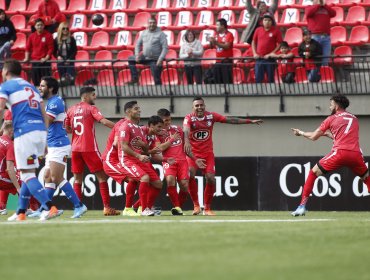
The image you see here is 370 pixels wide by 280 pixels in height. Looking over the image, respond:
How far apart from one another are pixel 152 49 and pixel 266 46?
2473 millimetres

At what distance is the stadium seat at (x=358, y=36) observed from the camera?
78.4 ft

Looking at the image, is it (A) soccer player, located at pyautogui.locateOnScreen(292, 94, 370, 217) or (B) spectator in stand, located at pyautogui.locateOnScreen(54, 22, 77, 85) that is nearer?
(A) soccer player, located at pyautogui.locateOnScreen(292, 94, 370, 217)

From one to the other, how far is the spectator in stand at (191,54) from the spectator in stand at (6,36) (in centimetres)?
400

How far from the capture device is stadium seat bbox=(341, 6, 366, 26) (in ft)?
79.9

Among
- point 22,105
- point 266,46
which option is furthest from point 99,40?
point 22,105

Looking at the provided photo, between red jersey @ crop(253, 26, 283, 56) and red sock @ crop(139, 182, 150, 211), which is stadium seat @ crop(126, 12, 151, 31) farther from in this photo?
red sock @ crop(139, 182, 150, 211)

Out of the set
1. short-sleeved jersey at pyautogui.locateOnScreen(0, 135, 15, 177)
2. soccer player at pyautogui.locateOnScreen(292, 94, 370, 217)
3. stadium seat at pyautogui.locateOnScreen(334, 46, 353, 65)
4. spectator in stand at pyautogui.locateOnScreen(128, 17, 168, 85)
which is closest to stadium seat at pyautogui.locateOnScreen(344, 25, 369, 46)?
stadium seat at pyautogui.locateOnScreen(334, 46, 353, 65)

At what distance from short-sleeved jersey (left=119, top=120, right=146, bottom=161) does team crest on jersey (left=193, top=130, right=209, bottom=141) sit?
1091mm

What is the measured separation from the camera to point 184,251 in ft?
29.9

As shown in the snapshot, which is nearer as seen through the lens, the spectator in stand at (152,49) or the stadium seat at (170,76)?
the spectator in stand at (152,49)

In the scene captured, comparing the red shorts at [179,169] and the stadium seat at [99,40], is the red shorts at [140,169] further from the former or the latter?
the stadium seat at [99,40]

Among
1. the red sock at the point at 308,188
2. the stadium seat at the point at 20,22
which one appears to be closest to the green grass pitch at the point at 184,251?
the red sock at the point at 308,188

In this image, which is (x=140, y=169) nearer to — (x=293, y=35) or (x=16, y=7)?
(x=293, y=35)

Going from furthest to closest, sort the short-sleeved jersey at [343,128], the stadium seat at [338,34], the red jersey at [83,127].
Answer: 1. the stadium seat at [338,34]
2. the red jersey at [83,127]
3. the short-sleeved jersey at [343,128]
